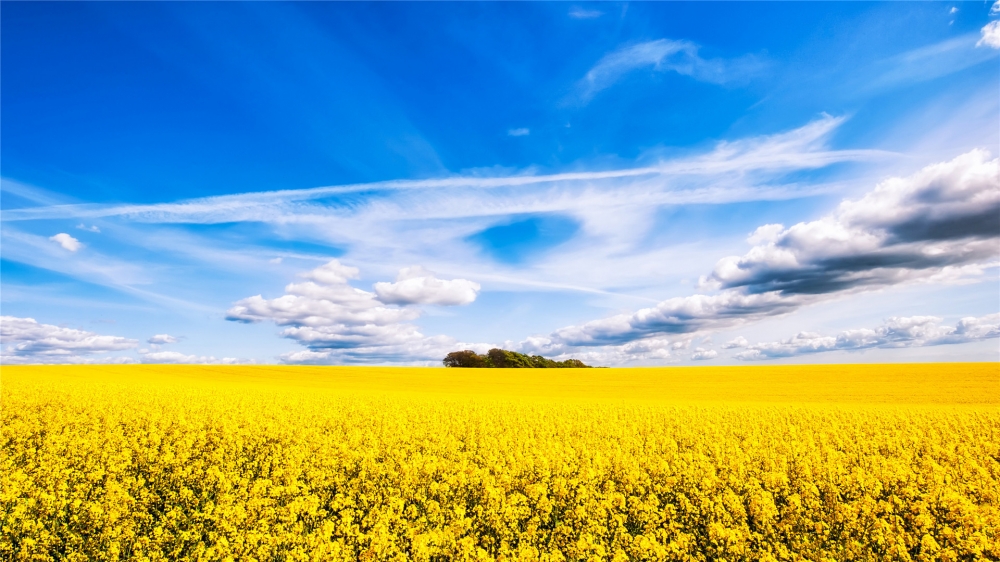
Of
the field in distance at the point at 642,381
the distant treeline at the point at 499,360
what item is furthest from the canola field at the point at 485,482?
the distant treeline at the point at 499,360

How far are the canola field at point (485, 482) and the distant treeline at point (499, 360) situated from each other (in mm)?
57363

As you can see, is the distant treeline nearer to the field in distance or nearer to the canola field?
the field in distance

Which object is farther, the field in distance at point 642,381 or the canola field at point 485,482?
the field in distance at point 642,381

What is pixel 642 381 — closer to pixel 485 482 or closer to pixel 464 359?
pixel 485 482

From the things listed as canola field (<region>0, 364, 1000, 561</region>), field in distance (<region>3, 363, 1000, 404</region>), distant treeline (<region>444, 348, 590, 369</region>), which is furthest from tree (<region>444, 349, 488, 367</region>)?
canola field (<region>0, 364, 1000, 561</region>)

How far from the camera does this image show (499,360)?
79375 millimetres

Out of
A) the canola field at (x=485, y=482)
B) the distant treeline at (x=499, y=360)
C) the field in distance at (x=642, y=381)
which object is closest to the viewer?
the canola field at (x=485, y=482)

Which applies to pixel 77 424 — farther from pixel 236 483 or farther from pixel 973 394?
pixel 973 394

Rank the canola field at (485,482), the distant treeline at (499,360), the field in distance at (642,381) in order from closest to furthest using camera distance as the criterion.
→ the canola field at (485,482) → the field in distance at (642,381) → the distant treeline at (499,360)

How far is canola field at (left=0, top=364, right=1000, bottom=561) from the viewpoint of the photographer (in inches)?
266

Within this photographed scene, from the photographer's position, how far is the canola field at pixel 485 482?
6766 millimetres

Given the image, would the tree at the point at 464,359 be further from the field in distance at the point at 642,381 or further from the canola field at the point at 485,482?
the canola field at the point at 485,482

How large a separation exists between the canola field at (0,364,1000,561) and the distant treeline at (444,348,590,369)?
57.4 m

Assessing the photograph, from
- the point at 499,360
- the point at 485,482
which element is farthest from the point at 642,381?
the point at 499,360
